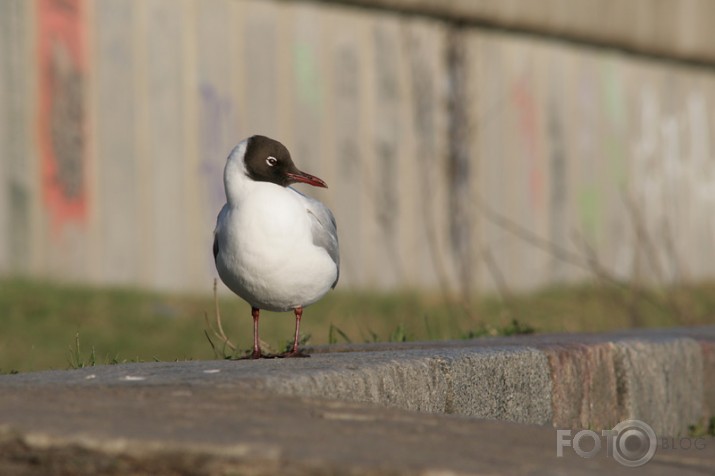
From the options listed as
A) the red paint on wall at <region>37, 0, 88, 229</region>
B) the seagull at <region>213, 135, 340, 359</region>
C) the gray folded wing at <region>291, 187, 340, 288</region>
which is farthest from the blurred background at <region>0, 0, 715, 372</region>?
the seagull at <region>213, 135, 340, 359</region>

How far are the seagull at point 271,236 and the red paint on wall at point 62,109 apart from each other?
4809mm

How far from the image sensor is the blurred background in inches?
351

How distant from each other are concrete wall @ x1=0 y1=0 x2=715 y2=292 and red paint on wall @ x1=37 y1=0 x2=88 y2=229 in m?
0.01

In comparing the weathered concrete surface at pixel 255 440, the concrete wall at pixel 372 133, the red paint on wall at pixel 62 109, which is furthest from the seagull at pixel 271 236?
the red paint on wall at pixel 62 109

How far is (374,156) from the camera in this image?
11273 millimetres

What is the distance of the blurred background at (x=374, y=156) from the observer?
8906mm

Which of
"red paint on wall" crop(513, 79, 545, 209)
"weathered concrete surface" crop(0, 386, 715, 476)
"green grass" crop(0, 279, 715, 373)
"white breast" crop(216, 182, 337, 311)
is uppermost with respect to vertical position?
"red paint on wall" crop(513, 79, 545, 209)

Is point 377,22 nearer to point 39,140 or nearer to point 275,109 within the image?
point 275,109

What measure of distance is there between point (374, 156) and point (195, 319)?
9.19ft

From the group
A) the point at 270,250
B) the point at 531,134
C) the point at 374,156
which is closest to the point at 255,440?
the point at 270,250

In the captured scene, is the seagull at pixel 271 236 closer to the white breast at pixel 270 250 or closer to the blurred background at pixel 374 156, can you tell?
the white breast at pixel 270 250

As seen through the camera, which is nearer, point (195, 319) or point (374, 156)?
point (195, 319)

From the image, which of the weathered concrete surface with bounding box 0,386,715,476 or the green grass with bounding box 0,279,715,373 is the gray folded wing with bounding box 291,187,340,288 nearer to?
the weathered concrete surface with bounding box 0,386,715,476

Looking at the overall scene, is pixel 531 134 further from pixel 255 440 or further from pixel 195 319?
pixel 255 440
